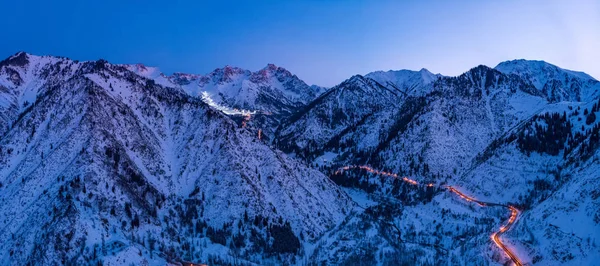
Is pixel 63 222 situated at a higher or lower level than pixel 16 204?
lower

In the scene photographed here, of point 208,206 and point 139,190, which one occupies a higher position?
point 139,190

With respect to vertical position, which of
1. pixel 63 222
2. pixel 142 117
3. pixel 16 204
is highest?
pixel 142 117

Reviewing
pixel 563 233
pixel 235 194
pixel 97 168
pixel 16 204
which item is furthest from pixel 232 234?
pixel 563 233

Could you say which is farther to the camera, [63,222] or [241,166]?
[241,166]

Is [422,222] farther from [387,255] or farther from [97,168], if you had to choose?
[97,168]

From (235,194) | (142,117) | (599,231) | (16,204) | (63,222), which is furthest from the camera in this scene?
(142,117)

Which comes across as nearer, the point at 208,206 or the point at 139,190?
the point at 139,190

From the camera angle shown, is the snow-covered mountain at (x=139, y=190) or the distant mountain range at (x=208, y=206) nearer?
the distant mountain range at (x=208, y=206)

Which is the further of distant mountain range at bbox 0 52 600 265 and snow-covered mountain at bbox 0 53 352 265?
snow-covered mountain at bbox 0 53 352 265
